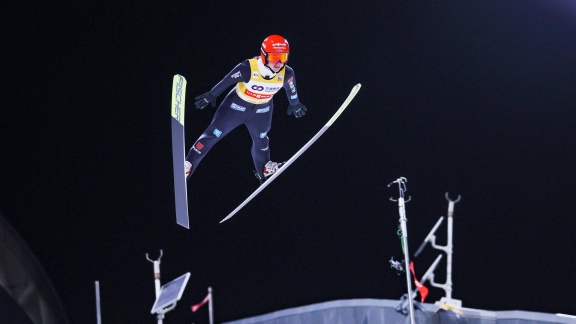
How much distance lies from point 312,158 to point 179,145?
1.09 meters

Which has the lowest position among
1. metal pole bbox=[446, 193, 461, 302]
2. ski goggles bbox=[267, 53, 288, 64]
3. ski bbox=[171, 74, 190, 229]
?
metal pole bbox=[446, 193, 461, 302]

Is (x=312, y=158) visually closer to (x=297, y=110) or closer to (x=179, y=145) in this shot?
(x=297, y=110)

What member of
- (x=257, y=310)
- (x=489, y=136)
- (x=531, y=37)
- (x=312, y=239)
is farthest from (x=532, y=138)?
(x=257, y=310)

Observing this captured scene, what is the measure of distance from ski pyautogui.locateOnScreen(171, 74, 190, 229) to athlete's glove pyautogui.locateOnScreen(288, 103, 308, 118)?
83cm

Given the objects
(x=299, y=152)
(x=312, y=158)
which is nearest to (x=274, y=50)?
(x=299, y=152)

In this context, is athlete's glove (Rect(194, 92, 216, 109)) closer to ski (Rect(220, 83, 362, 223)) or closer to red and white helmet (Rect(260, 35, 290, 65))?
red and white helmet (Rect(260, 35, 290, 65))

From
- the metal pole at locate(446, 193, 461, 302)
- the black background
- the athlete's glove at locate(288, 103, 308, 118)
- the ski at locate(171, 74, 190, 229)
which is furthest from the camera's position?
the athlete's glove at locate(288, 103, 308, 118)

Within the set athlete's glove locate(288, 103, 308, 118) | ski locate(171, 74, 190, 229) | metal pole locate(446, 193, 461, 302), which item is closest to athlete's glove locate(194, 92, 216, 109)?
ski locate(171, 74, 190, 229)

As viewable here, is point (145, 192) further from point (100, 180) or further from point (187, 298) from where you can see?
point (187, 298)

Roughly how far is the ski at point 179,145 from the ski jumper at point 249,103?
0.09m

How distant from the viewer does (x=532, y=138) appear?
20.4 ft

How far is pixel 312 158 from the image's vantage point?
20.0ft

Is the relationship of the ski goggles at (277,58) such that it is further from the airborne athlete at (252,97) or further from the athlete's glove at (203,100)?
the athlete's glove at (203,100)

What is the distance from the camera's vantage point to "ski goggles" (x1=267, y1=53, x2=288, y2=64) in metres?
5.72
